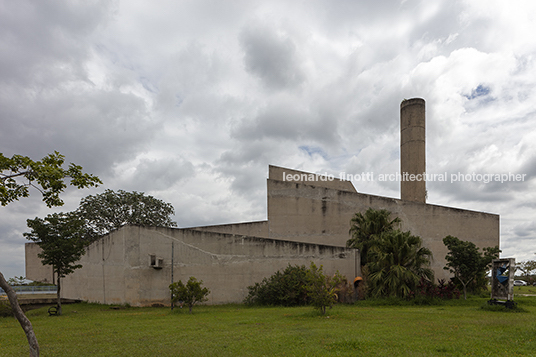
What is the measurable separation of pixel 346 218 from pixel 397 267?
847 centimetres

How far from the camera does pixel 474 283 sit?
25438mm

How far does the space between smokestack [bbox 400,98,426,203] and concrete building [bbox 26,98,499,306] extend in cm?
9

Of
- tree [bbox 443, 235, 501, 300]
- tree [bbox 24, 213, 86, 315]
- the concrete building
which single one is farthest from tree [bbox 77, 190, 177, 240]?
tree [bbox 443, 235, 501, 300]

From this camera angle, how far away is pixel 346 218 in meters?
29.2

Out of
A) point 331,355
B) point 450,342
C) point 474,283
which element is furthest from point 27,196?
Answer: point 474,283

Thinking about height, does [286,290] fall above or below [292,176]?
below

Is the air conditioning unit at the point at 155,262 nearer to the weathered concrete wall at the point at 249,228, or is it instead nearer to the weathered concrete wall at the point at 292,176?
the weathered concrete wall at the point at 249,228

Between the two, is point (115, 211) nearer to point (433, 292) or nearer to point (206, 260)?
point (206, 260)

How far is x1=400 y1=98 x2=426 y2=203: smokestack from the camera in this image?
33.5 m

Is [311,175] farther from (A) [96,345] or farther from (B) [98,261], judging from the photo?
(A) [96,345]

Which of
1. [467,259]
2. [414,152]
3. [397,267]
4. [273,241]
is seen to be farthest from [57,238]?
[414,152]

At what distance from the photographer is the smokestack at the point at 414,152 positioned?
33469mm

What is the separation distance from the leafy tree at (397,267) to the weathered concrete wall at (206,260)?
1686 mm

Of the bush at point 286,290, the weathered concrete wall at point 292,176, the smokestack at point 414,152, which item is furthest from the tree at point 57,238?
the smokestack at point 414,152
